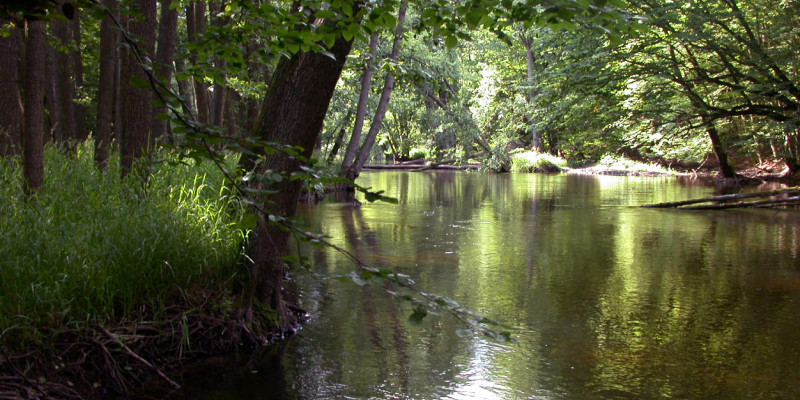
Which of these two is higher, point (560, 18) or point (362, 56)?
point (362, 56)

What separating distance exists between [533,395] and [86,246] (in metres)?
3.30

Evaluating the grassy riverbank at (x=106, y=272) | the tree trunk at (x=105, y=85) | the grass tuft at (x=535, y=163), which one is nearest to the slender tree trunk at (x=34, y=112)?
the grassy riverbank at (x=106, y=272)

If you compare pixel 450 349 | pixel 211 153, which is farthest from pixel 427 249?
pixel 211 153

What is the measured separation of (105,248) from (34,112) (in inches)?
80.0

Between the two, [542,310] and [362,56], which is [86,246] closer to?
[542,310]

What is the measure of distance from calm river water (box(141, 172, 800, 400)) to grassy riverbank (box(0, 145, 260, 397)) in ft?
1.58

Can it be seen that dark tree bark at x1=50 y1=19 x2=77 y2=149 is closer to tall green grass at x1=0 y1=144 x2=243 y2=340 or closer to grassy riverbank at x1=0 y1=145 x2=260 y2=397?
tall green grass at x1=0 y1=144 x2=243 y2=340

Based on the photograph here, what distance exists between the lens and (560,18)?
7.32 feet

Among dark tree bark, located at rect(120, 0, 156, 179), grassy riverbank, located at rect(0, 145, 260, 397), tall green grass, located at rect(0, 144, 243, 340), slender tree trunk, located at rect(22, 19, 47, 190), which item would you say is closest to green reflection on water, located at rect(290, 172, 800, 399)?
grassy riverbank, located at rect(0, 145, 260, 397)

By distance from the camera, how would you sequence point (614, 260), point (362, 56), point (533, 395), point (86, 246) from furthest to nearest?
point (614, 260) → point (362, 56) → point (86, 246) → point (533, 395)

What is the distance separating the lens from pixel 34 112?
20.4ft

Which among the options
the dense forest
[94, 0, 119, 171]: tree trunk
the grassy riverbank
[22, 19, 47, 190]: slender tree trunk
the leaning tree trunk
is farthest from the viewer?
[94, 0, 119, 171]: tree trunk

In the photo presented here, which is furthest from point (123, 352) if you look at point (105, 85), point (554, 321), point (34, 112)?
point (105, 85)

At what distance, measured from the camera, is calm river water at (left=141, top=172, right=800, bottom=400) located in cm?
468
